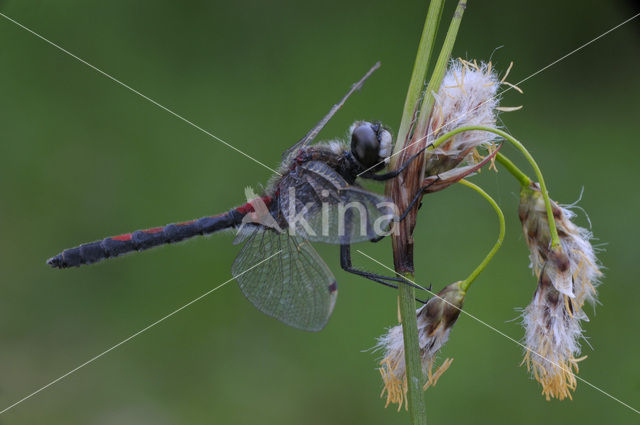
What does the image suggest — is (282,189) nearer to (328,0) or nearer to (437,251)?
(437,251)

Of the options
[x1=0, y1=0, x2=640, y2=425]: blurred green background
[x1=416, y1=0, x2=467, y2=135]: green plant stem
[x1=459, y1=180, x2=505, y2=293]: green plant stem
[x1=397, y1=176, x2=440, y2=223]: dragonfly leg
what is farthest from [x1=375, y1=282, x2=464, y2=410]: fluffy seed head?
[x1=0, y1=0, x2=640, y2=425]: blurred green background

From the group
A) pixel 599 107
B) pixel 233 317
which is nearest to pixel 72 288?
pixel 233 317

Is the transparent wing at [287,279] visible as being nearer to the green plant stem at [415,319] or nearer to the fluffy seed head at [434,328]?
the fluffy seed head at [434,328]

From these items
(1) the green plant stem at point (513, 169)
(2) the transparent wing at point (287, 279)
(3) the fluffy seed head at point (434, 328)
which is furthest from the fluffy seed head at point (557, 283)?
(2) the transparent wing at point (287, 279)

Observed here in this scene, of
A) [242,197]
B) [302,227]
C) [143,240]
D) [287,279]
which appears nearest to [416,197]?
[302,227]

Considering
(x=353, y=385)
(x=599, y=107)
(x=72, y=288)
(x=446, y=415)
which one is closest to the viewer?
(x=446, y=415)

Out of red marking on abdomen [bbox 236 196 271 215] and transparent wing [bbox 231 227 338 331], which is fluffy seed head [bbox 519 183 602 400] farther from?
red marking on abdomen [bbox 236 196 271 215]

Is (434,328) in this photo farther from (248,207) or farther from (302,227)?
(248,207)
